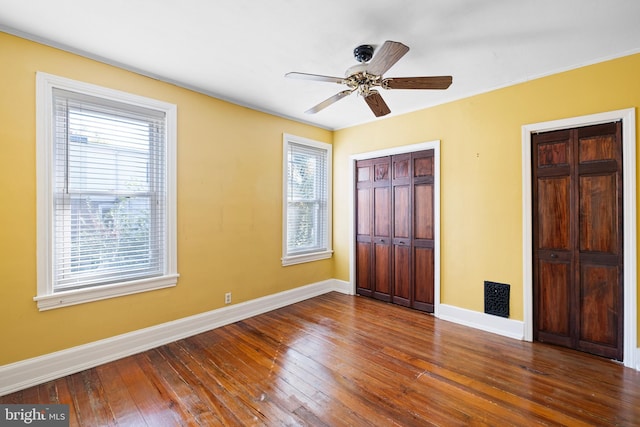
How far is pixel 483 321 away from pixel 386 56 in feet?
9.89

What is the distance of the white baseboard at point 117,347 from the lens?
223cm

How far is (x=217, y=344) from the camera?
9.81 feet

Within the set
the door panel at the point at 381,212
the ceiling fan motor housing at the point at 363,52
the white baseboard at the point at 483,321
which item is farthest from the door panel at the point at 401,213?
the ceiling fan motor housing at the point at 363,52

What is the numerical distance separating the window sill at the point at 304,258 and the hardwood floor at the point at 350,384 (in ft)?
3.83

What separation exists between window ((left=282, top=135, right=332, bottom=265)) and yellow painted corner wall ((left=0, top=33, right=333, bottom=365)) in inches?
5.5

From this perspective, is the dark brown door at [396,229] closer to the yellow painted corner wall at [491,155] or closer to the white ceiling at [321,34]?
the yellow painted corner wall at [491,155]

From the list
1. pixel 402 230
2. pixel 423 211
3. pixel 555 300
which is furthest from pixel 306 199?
pixel 555 300

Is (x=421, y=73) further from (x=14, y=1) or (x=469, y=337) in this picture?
(x=14, y=1)

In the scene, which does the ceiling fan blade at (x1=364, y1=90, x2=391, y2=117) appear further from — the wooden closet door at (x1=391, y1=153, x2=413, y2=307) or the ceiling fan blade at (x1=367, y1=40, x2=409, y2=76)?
the wooden closet door at (x1=391, y1=153, x2=413, y2=307)

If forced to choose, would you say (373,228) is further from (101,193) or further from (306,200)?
(101,193)

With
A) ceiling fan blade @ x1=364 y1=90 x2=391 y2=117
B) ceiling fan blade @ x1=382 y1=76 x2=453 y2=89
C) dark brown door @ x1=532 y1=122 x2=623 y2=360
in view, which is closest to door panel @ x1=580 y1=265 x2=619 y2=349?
dark brown door @ x1=532 y1=122 x2=623 y2=360

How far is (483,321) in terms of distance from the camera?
10.9ft

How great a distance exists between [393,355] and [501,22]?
2877 millimetres

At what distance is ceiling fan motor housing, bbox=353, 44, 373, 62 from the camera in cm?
238
